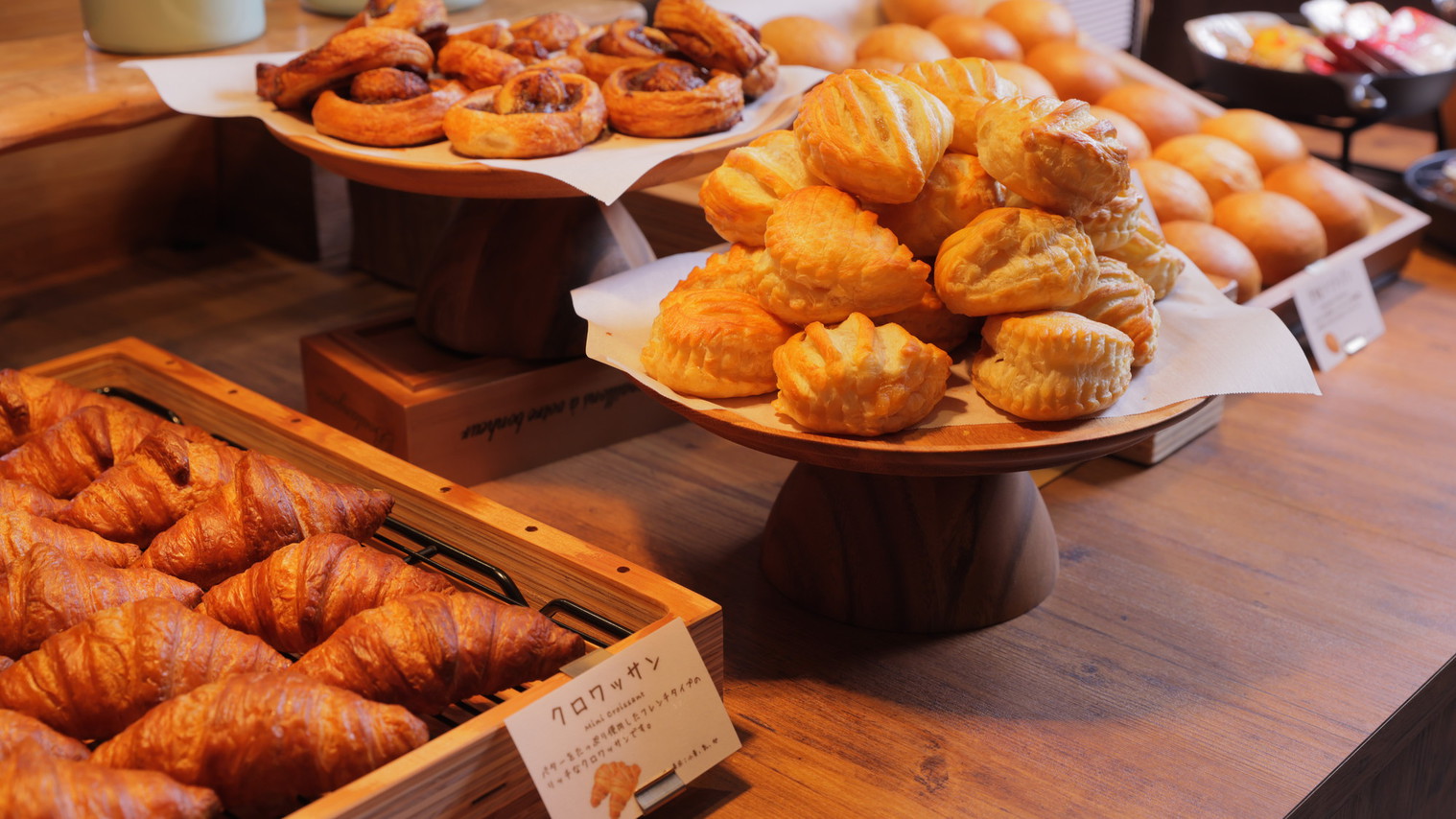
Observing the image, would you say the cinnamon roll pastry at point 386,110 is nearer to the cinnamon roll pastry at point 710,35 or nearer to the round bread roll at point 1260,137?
the cinnamon roll pastry at point 710,35

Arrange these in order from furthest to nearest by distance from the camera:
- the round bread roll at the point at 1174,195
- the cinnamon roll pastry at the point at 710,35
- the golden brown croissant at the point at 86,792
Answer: the round bread roll at the point at 1174,195 < the cinnamon roll pastry at the point at 710,35 < the golden brown croissant at the point at 86,792

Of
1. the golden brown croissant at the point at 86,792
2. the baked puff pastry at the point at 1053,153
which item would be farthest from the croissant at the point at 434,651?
the baked puff pastry at the point at 1053,153

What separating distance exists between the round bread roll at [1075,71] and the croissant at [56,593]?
1883mm

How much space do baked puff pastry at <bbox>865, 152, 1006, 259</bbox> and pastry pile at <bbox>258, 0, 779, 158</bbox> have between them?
0.47m

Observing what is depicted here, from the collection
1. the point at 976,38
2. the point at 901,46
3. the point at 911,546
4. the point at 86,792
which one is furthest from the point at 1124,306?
the point at 976,38

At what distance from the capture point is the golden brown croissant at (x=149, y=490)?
3.96ft

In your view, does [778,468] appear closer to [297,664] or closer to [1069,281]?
[1069,281]

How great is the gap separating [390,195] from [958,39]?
112 centimetres

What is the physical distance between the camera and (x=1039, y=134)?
1107mm

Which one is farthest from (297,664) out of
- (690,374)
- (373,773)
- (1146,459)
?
(1146,459)

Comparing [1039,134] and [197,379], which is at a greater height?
[1039,134]

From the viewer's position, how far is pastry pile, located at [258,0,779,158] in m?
1.54

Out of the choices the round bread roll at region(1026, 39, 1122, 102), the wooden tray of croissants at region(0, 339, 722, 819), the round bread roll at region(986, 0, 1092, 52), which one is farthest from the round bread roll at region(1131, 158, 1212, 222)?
the wooden tray of croissants at region(0, 339, 722, 819)

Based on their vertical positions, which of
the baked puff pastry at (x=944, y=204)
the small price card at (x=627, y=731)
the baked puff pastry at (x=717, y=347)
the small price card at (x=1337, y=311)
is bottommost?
the small price card at (x=1337, y=311)
